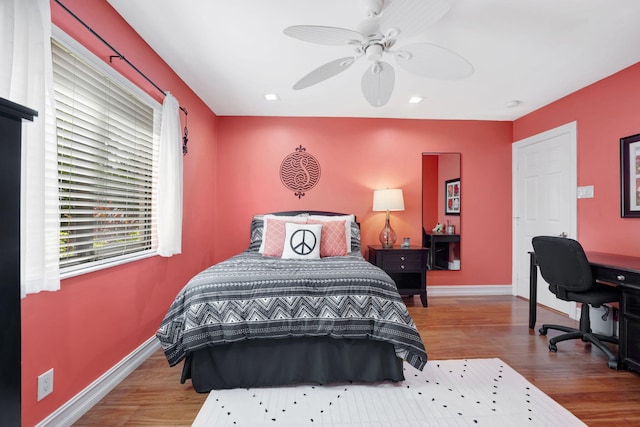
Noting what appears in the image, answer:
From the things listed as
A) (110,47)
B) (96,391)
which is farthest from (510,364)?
(110,47)

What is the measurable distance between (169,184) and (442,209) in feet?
11.2

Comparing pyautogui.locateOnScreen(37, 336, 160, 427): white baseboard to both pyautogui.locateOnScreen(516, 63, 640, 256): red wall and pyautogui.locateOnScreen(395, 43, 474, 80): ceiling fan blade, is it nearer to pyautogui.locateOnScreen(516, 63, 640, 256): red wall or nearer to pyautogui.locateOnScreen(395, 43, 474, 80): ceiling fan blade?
pyautogui.locateOnScreen(395, 43, 474, 80): ceiling fan blade

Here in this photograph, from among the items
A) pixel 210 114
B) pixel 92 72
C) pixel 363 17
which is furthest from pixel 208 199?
pixel 363 17

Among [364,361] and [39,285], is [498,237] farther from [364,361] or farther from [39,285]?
[39,285]

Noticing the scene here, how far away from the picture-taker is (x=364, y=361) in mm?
2018

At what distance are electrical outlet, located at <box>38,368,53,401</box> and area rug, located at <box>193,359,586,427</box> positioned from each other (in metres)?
0.75

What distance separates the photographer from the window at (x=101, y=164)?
1639 mm

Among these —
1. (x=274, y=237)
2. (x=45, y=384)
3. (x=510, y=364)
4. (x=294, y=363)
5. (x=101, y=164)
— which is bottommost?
(x=510, y=364)

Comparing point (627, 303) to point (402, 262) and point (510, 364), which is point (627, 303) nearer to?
point (510, 364)

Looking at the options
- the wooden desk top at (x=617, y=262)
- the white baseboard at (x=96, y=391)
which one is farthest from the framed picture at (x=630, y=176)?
the white baseboard at (x=96, y=391)

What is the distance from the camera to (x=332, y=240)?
3.22m

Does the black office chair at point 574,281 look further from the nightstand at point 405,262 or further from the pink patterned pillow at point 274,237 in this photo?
the pink patterned pillow at point 274,237

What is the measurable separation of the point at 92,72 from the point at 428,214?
385 centimetres

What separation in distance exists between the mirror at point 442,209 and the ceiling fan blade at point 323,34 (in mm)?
2713
